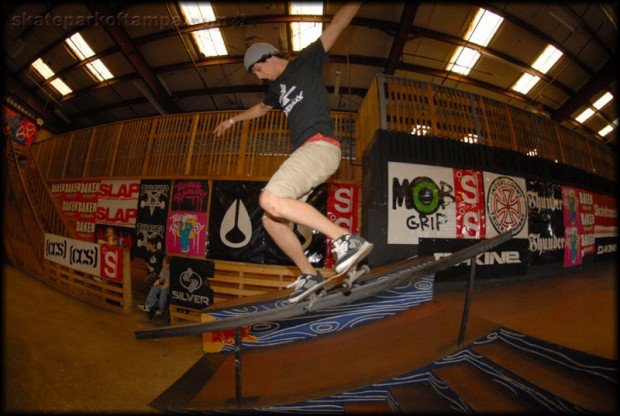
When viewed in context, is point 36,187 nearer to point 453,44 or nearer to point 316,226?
point 316,226

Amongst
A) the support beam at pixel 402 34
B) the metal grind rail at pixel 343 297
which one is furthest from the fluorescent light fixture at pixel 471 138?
the support beam at pixel 402 34

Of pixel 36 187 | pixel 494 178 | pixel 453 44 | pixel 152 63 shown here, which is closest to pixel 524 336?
pixel 494 178

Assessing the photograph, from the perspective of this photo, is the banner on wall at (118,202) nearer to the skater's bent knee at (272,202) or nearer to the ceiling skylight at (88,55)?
the ceiling skylight at (88,55)

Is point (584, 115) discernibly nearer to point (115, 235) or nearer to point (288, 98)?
point (288, 98)

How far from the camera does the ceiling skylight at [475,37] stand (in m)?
6.73

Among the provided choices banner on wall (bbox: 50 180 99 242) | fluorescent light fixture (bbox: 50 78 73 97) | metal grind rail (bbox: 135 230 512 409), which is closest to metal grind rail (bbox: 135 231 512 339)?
metal grind rail (bbox: 135 230 512 409)

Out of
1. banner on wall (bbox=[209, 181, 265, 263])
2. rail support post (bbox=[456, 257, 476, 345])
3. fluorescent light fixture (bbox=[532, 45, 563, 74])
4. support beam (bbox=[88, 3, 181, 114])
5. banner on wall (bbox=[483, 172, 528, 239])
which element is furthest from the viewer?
fluorescent light fixture (bbox=[532, 45, 563, 74])

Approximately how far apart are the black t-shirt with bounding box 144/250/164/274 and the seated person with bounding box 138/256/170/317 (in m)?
0.23

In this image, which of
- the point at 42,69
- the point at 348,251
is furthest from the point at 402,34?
the point at 42,69

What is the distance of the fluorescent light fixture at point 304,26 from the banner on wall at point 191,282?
22.4 feet

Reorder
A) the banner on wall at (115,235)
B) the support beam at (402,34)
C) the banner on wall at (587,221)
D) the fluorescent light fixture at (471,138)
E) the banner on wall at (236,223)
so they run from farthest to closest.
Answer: the banner on wall at (115,235) < the support beam at (402,34) < the banner on wall at (587,221) < the banner on wall at (236,223) < the fluorescent light fixture at (471,138)

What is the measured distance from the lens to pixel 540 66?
319 inches

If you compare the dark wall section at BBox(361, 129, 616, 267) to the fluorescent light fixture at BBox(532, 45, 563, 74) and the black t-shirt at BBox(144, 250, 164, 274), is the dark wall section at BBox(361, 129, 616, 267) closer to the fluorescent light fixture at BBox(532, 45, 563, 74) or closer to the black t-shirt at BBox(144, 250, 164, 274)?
the black t-shirt at BBox(144, 250, 164, 274)

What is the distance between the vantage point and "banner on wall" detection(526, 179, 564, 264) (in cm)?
457
